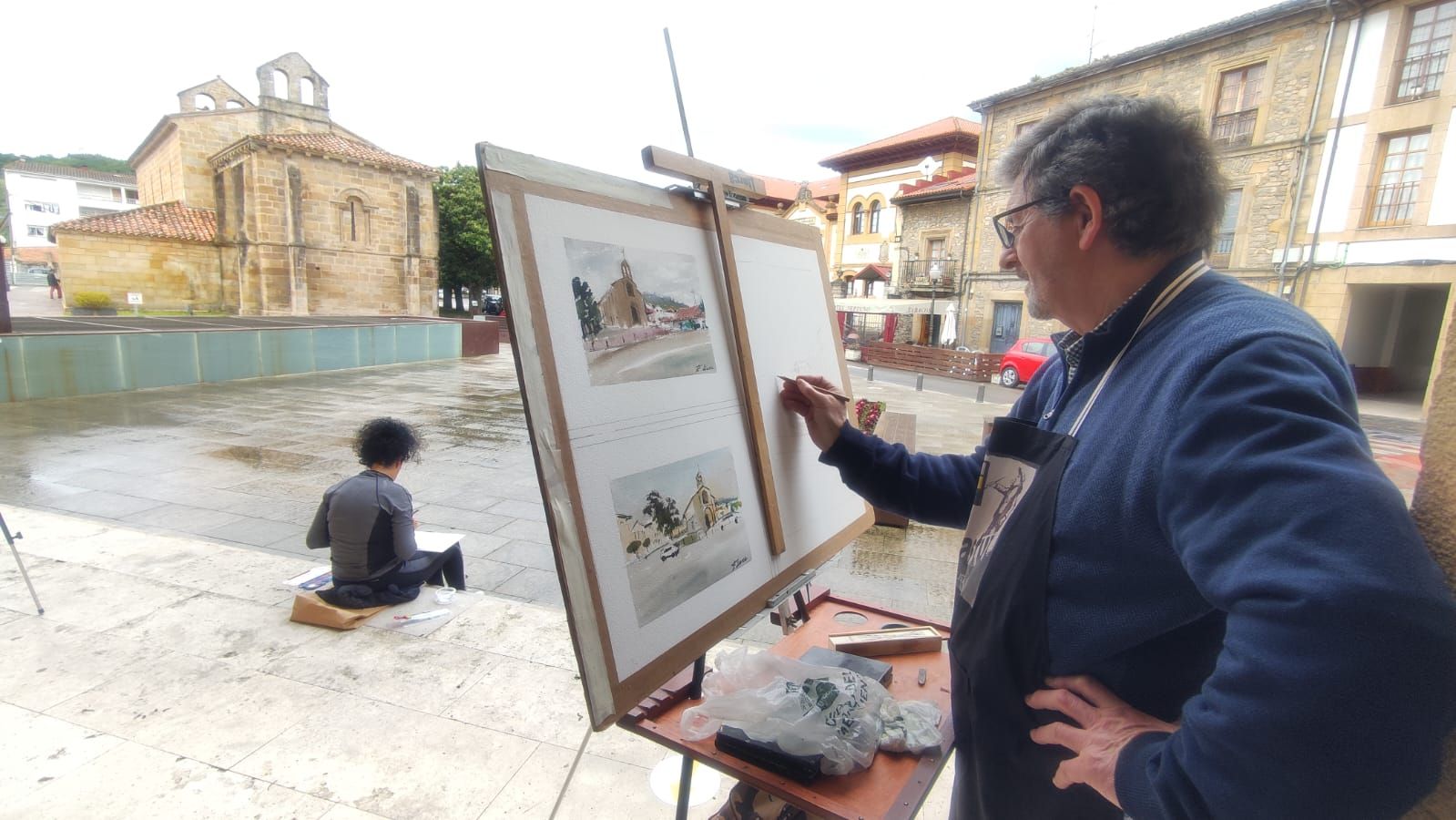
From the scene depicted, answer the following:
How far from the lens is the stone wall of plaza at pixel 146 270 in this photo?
64.6 ft

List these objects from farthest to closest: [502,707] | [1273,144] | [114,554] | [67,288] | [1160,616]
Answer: [67,288] → [1273,144] → [114,554] → [502,707] → [1160,616]

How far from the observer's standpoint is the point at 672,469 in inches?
53.3

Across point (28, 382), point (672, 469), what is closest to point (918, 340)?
point (28, 382)

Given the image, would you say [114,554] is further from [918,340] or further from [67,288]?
[918,340]

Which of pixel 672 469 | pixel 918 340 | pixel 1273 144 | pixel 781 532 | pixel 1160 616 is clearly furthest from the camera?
pixel 918 340

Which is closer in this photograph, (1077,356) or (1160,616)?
(1160,616)

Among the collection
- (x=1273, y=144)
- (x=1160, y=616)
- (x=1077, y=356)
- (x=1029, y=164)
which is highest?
(x=1273, y=144)

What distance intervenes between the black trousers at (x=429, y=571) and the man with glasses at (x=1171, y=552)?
325 centimetres

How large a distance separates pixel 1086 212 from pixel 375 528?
355 centimetres

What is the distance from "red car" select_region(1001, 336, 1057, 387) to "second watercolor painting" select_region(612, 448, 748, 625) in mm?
16348

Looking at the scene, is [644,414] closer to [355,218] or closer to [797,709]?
[797,709]

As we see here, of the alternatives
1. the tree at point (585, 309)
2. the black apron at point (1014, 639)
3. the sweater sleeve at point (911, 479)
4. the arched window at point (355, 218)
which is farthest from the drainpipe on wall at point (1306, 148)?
the arched window at point (355, 218)

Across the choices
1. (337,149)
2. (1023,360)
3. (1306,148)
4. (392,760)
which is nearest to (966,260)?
(1023,360)

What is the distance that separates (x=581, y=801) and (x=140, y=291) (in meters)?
26.9
